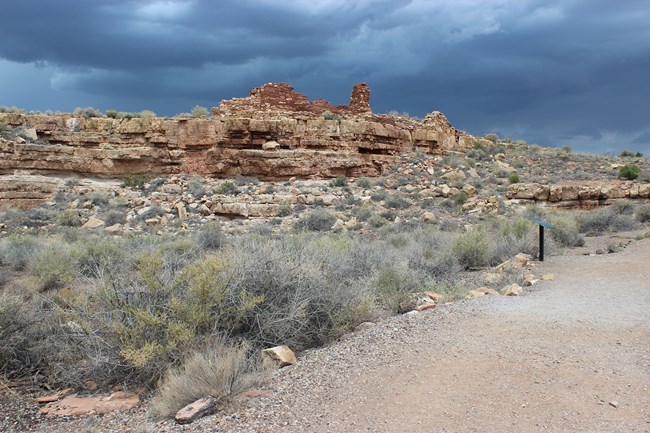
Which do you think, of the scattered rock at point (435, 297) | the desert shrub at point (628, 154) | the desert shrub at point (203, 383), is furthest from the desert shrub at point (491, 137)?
the desert shrub at point (203, 383)

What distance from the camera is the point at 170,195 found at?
23.4 metres

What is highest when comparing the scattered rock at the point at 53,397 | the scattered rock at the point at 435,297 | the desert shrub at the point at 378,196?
the desert shrub at the point at 378,196

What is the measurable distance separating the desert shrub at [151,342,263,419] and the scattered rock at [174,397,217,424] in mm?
82

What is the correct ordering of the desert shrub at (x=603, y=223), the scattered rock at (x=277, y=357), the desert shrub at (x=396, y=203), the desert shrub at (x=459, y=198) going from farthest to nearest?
the desert shrub at (x=459, y=198) → the desert shrub at (x=396, y=203) → the desert shrub at (x=603, y=223) → the scattered rock at (x=277, y=357)

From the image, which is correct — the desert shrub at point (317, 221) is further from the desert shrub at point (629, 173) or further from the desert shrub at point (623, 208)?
the desert shrub at point (629, 173)

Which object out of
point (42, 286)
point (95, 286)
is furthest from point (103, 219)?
point (95, 286)

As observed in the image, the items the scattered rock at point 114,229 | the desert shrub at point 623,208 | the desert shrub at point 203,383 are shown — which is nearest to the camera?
the desert shrub at point 203,383

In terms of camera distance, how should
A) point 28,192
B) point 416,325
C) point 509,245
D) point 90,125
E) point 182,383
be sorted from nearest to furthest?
point 182,383 → point 416,325 → point 509,245 → point 28,192 → point 90,125

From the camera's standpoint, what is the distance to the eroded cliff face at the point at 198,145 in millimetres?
24641

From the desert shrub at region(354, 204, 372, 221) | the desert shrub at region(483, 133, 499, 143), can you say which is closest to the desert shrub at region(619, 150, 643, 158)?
the desert shrub at region(483, 133, 499, 143)

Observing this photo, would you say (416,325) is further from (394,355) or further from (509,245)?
(509,245)

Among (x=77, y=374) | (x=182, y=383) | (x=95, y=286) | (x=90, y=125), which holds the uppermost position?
(x=90, y=125)

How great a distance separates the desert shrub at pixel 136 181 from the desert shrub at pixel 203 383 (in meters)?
21.4

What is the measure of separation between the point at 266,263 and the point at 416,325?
2057 mm
